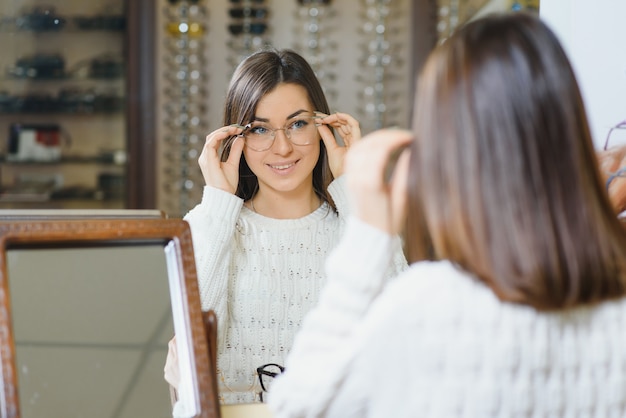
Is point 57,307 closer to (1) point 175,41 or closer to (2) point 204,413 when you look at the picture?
(2) point 204,413

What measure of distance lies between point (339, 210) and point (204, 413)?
0.85 metres

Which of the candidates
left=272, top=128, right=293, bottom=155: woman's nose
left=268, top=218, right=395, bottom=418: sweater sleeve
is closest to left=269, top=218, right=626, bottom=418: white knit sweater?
left=268, top=218, right=395, bottom=418: sweater sleeve

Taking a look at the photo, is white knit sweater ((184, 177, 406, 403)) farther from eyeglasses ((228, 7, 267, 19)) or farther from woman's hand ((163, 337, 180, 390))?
eyeglasses ((228, 7, 267, 19))

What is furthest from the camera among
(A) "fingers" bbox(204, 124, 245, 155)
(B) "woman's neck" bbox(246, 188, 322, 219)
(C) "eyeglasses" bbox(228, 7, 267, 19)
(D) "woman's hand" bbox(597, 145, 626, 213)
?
(C) "eyeglasses" bbox(228, 7, 267, 19)

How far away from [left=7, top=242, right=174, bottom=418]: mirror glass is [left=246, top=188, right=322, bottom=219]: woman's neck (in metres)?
0.76

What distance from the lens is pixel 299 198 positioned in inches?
65.1

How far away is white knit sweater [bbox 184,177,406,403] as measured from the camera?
1476mm

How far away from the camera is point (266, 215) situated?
1648 mm

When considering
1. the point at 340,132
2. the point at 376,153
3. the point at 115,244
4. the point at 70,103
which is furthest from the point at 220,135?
the point at 70,103

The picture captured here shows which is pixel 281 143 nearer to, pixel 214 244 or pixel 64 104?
pixel 214 244

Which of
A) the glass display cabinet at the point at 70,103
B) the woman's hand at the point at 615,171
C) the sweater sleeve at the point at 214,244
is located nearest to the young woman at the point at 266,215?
the sweater sleeve at the point at 214,244

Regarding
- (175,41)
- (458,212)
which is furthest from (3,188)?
(458,212)

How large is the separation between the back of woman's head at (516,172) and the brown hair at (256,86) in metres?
0.88

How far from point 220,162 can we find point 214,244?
0.19m
